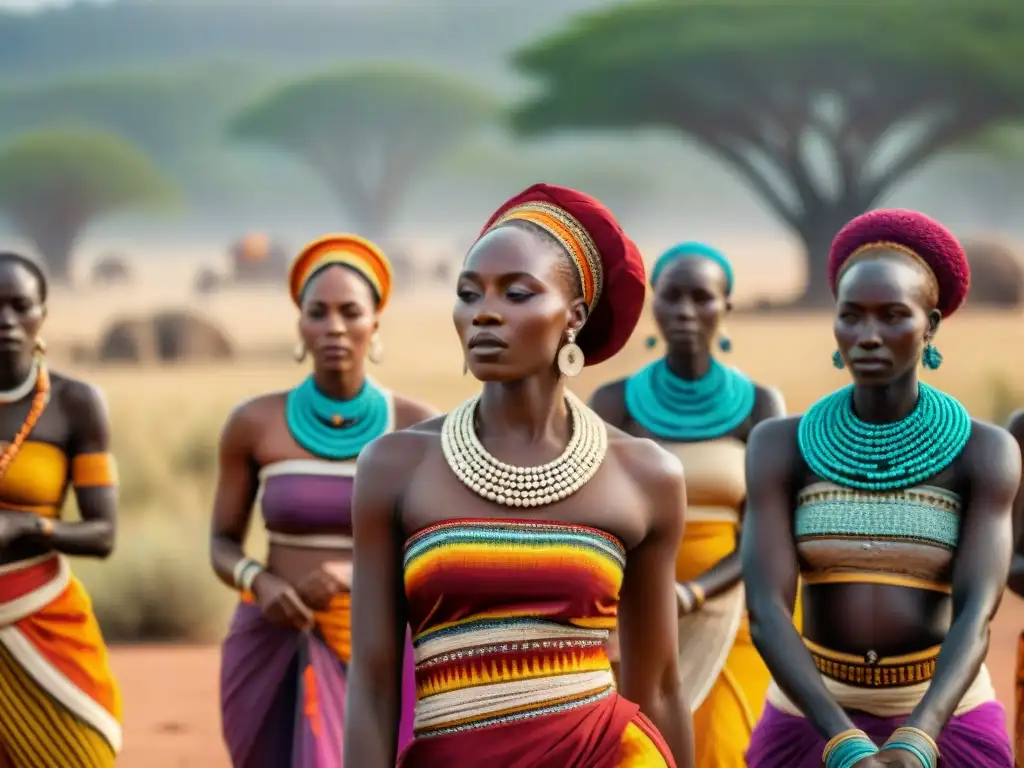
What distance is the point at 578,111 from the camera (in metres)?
37.7

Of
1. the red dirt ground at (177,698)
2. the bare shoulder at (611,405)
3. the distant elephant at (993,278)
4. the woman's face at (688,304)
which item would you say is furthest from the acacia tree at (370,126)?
the bare shoulder at (611,405)

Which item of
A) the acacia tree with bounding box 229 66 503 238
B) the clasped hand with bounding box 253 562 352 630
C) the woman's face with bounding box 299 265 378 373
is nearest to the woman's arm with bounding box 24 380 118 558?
the clasped hand with bounding box 253 562 352 630

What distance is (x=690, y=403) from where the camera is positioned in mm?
7211

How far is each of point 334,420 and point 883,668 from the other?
2.58m

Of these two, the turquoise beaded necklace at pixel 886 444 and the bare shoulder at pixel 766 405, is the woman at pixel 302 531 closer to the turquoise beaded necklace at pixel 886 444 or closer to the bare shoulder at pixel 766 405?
the bare shoulder at pixel 766 405

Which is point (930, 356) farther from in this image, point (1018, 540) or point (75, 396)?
point (75, 396)

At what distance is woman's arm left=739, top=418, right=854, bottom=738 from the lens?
4625 millimetres

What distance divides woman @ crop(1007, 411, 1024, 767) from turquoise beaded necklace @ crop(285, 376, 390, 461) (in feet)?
6.86

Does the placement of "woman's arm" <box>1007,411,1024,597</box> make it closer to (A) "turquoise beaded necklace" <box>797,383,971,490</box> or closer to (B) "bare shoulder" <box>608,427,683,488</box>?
(A) "turquoise beaded necklace" <box>797,383,971,490</box>

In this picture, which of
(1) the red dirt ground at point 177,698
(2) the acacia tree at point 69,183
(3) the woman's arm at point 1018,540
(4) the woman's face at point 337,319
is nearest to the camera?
(3) the woman's arm at point 1018,540

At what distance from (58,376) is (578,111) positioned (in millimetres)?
31549

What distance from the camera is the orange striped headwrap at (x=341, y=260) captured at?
705 cm

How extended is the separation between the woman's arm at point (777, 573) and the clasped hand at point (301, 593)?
6.44 ft

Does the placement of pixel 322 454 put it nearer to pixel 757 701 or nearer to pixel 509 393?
pixel 757 701
